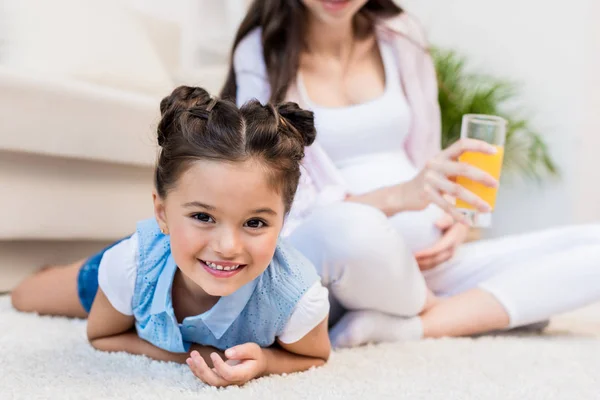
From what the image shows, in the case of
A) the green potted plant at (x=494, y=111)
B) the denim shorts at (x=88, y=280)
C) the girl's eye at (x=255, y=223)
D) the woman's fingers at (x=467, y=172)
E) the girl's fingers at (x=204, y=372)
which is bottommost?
the green potted plant at (x=494, y=111)

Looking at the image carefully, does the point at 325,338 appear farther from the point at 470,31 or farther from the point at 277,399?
the point at 470,31

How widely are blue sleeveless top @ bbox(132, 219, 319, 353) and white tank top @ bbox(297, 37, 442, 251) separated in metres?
0.41

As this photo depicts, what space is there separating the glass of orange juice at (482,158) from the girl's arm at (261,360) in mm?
320

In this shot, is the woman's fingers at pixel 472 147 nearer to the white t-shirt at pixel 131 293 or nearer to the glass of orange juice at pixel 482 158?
the glass of orange juice at pixel 482 158

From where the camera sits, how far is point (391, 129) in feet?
4.90

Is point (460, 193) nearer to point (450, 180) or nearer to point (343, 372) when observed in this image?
point (450, 180)

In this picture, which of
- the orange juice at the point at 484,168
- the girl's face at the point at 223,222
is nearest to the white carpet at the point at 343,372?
the girl's face at the point at 223,222

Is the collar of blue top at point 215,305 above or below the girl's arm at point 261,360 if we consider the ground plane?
above

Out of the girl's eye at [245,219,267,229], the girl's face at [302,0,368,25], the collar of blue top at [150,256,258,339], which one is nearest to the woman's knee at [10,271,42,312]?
the collar of blue top at [150,256,258,339]

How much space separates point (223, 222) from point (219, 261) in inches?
2.1

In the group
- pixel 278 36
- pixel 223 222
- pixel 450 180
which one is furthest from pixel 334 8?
pixel 223 222

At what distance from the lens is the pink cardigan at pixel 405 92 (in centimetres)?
136

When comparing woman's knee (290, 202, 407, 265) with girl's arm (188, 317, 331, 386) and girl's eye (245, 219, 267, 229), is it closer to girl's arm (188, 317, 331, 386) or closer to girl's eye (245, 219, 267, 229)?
girl's arm (188, 317, 331, 386)

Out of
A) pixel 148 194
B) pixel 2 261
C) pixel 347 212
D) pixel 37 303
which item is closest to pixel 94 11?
Answer: pixel 148 194
